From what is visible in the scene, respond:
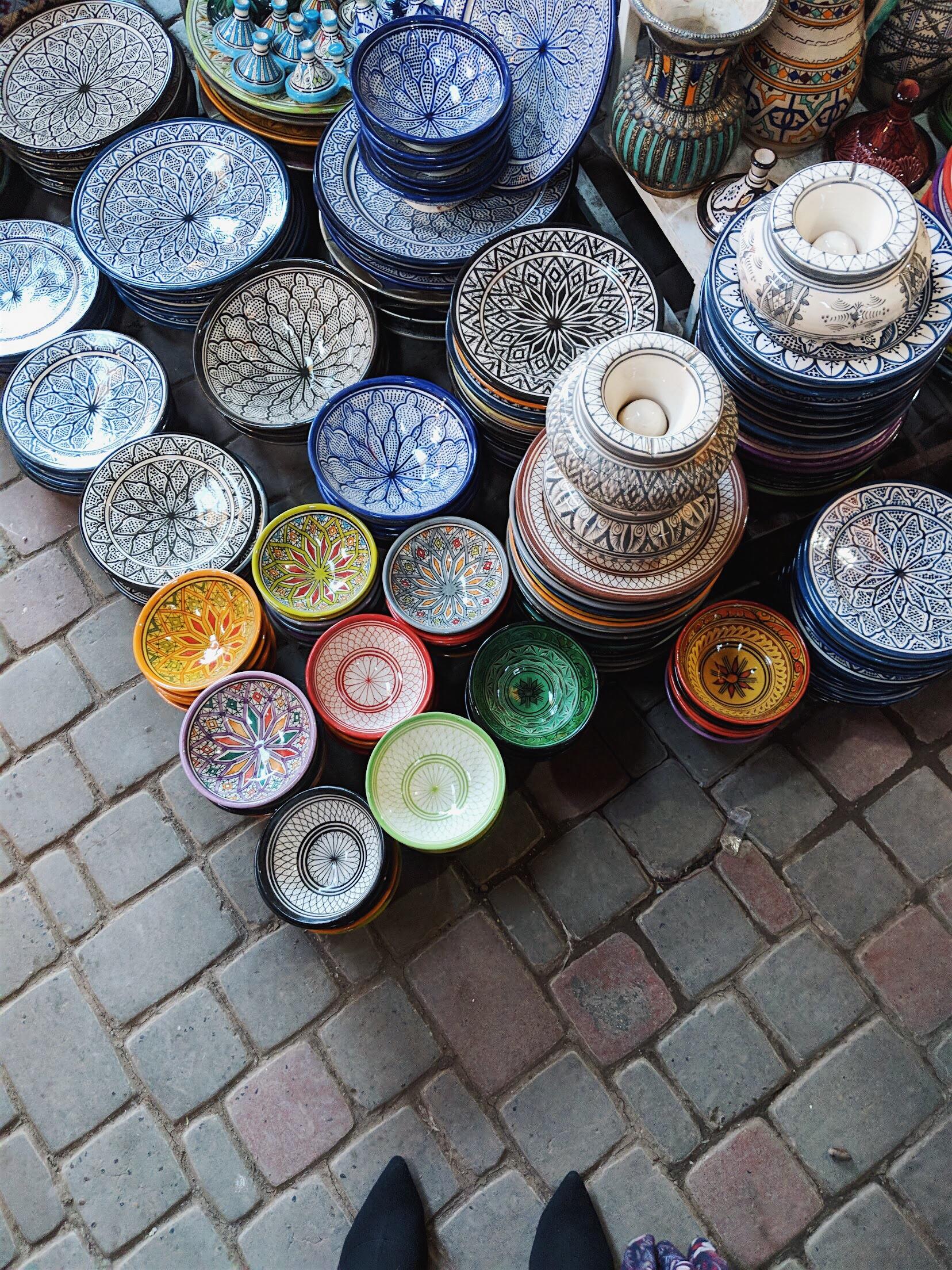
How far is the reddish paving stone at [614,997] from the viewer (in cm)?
263

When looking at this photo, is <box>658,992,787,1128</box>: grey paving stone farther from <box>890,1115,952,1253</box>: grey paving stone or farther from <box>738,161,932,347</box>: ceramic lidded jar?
<box>738,161,932,347</box>: ceramic lidded jar

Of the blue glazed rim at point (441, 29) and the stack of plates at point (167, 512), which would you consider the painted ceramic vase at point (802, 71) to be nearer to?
the blue glazed rim at point (441, 29)

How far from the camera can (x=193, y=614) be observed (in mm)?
2762

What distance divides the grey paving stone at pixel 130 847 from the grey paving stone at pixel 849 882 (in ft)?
5.74

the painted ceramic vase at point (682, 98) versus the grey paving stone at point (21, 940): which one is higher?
the painted ceramic vase at point (682, 98)

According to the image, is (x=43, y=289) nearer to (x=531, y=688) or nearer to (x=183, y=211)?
(x=183, y=211)

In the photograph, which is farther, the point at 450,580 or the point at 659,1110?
the point at 450,580

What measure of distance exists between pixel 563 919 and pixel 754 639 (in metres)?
0.93

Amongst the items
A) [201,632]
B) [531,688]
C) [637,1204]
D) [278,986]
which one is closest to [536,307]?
[531,688]

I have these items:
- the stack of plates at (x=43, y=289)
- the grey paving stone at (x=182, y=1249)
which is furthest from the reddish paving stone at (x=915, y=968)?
the stack of plates at (x=43, y=289)

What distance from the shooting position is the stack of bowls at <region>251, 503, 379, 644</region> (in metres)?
2.70

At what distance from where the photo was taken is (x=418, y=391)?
2857mm

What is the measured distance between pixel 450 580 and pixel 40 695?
1.31 m

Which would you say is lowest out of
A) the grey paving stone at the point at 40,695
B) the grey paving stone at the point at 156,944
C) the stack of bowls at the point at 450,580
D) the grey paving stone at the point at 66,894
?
the grey paving stone at the point at 156,944
